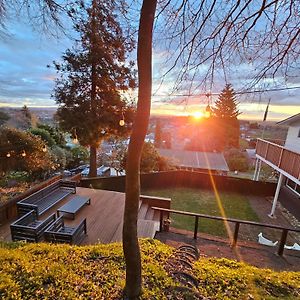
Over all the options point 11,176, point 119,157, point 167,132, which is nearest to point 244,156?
point 167,132

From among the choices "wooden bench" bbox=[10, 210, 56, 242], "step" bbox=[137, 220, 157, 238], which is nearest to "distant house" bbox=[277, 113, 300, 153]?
"step" bbox=[137, 220, 157, 238]

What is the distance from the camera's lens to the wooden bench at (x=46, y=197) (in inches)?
225

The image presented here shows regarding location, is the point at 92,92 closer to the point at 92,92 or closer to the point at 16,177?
the point at 92,92

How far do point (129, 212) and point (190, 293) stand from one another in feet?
4.20

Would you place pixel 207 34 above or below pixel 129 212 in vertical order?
above

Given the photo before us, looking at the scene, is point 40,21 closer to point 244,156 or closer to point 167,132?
point 244,156

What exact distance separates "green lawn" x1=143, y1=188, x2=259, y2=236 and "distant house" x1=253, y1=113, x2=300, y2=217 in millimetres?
1407

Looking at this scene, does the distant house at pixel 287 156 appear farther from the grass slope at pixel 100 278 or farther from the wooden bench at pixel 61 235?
the wooden bench at pixel 61 235

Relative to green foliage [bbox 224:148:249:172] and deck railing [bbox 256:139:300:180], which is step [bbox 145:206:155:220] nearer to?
deck railing [bbox 256:139:300:180]

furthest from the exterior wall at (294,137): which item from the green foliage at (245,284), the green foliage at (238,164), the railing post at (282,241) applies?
the green foliage at (245,284)

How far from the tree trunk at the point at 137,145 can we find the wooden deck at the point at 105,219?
2995 millimetres

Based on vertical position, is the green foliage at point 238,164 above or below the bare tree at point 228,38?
below

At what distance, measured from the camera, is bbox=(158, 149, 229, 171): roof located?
1628 cm

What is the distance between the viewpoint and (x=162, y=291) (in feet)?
7.47
